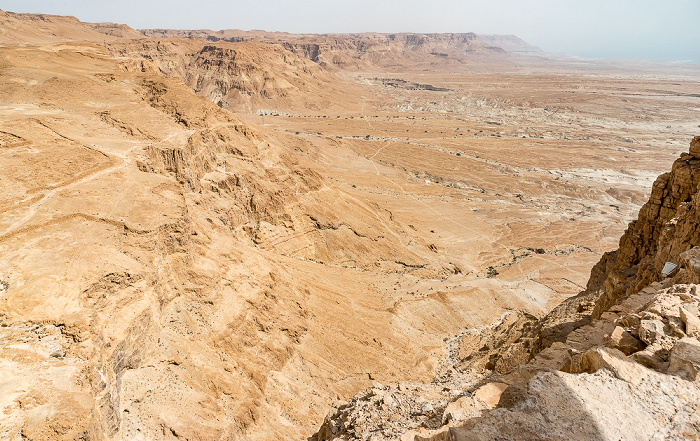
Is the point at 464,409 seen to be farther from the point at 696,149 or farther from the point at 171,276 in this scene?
the point at 696,149

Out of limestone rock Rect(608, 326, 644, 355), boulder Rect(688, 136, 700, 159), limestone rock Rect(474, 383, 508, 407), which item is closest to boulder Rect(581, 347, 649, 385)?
limestone rock Rect(608, 326, 644, 355)

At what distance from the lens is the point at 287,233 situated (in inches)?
1162

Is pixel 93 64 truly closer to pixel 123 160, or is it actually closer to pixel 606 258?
pixel 123 160

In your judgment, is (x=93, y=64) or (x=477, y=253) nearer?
(x=93, y=64)

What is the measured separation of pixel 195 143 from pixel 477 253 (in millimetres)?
27872

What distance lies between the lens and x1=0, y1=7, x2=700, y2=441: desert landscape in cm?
912

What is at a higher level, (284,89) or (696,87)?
(696,87)

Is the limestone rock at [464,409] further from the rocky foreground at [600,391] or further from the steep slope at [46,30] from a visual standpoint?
the steep slope at [46,30]

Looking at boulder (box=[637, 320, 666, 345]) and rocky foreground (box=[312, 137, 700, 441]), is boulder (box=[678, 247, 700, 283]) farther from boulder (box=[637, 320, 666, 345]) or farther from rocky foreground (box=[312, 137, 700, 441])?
boulder (box=[637, 320, 666, 345])

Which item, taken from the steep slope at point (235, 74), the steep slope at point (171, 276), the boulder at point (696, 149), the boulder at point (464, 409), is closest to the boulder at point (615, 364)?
the boulder at point (464, 409)

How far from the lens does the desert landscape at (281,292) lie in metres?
9.12

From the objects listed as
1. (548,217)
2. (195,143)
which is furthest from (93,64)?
(548,217)

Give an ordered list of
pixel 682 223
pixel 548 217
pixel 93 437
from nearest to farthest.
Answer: pixel 93 437
pixel 682 223
pixel 548 217

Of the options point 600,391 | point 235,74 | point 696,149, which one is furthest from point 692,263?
point 235,74
